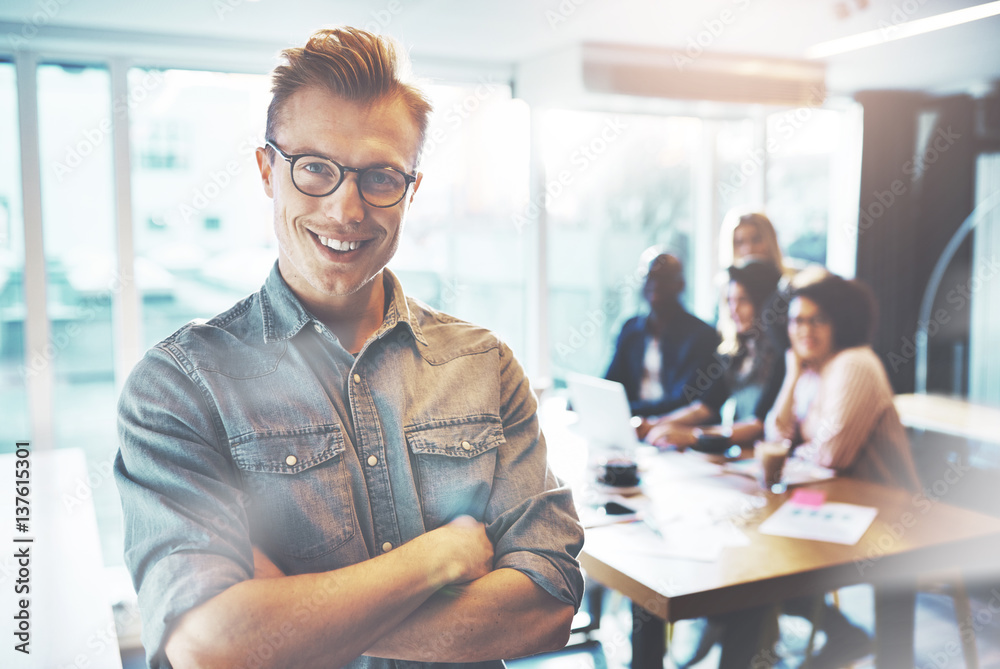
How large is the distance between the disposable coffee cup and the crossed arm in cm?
138

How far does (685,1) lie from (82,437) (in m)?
3.44

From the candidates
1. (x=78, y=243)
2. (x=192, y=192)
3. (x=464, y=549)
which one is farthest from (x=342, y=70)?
(x=78, y=243)

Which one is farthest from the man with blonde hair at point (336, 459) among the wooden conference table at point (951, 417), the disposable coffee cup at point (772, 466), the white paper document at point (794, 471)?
the wooden conference table at point (951, 417)

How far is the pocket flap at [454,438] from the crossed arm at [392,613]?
105 millimetres

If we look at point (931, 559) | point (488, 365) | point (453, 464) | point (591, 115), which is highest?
point (591, 115)

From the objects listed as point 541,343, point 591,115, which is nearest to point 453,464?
point 541,343

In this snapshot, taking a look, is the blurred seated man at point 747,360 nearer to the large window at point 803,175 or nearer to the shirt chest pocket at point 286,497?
the large window at point 803,175

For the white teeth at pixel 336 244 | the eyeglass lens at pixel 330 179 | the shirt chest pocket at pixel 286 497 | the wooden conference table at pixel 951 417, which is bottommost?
the wooden conference table at pixel 951 417

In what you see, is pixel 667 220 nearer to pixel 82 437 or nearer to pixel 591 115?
pixel 591 115

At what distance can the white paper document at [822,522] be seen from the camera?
1943 mm

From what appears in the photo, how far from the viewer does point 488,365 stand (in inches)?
47.8

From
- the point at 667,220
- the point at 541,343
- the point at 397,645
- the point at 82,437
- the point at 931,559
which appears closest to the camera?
the point at 397,645

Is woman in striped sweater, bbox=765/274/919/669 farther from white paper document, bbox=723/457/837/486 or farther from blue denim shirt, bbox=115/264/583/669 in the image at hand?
blue denim shirt, bbox=115/264/583/669

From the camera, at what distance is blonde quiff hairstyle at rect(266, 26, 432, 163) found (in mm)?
1051
